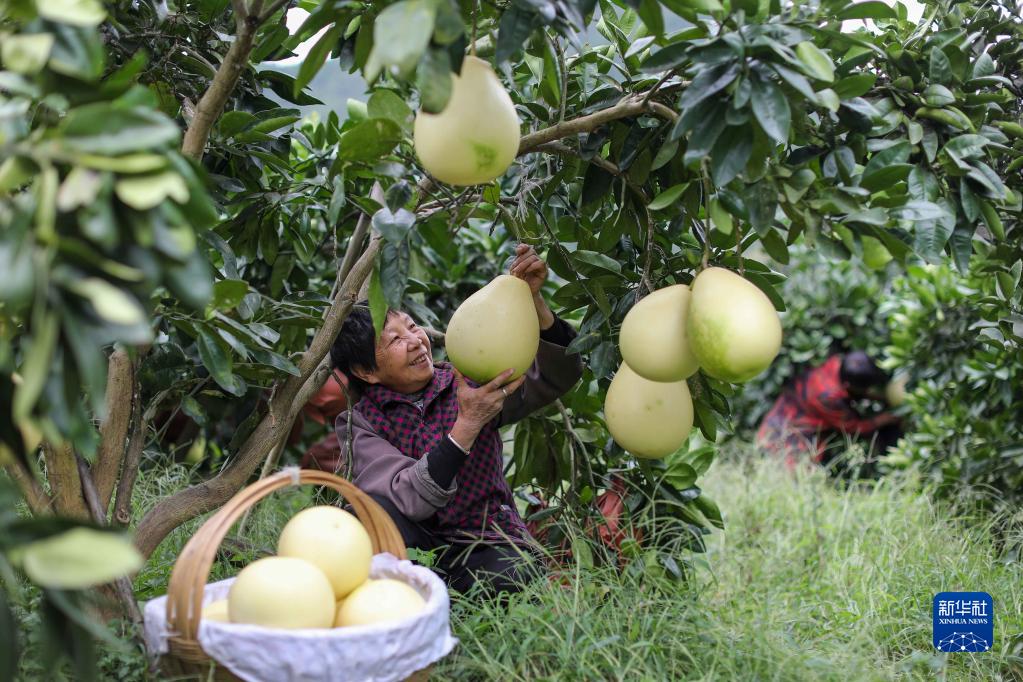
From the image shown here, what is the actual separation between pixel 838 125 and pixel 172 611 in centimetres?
139

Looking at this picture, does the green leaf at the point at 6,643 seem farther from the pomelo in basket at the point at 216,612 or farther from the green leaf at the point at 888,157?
the green leaf at the point at 888,157

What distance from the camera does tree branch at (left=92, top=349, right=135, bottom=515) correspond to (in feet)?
6.57

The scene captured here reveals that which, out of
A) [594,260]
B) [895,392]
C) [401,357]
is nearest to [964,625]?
[594,260]

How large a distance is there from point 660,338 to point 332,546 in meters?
0.64

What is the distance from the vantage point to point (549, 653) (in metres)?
1.92

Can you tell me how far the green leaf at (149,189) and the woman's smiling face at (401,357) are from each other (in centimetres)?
137

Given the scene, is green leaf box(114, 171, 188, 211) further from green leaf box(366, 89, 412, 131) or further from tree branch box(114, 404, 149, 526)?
tree branch box(114, 404, 149, 526)

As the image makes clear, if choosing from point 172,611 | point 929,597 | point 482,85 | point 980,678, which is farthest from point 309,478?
point 929,597

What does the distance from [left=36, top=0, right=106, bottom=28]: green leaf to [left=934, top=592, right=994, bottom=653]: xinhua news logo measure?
236cm

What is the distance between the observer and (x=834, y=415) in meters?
5.45

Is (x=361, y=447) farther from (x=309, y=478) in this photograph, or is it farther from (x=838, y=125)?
(x=838, y=125)

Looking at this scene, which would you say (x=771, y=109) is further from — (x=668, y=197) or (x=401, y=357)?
(x=401, y=357)

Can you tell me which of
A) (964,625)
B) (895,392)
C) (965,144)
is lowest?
(895,392)

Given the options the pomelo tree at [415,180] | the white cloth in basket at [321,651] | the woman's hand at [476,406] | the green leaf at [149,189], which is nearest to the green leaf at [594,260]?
the pomelo tree at [415,180]
